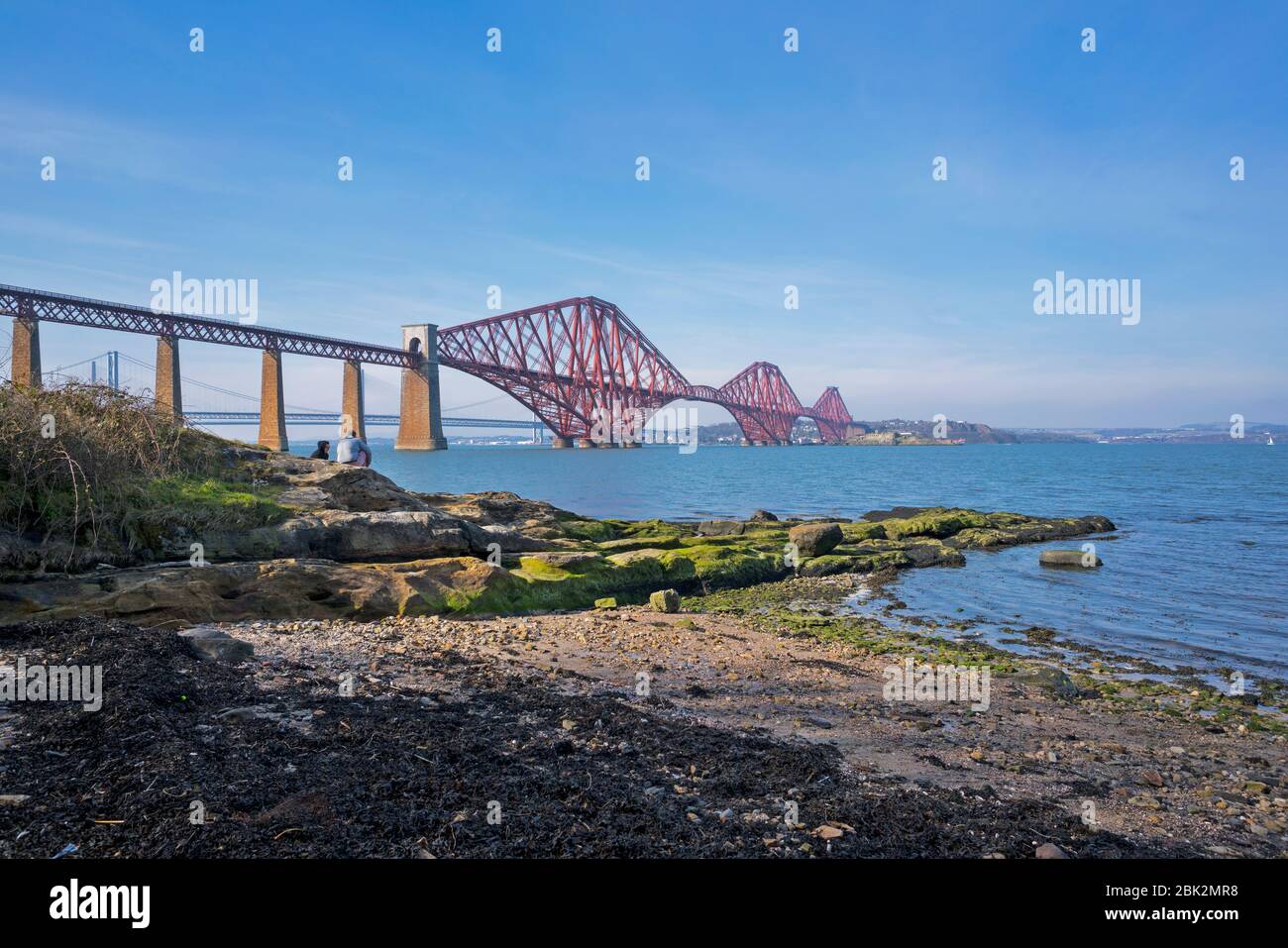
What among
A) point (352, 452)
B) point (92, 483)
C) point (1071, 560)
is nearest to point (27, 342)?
point (352, 452)

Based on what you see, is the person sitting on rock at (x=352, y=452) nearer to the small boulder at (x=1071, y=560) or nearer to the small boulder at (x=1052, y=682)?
the small boulder at (x=1052, y=682)

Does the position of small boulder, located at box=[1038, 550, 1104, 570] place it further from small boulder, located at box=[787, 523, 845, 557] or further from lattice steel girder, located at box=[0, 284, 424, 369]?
lattice steel girder, located at box=[0, 284, 424, 369]

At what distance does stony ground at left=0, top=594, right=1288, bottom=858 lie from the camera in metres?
3.02

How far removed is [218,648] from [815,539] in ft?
38.1

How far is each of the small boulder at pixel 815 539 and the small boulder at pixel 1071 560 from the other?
4.07 meters

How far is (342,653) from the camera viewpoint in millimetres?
6320

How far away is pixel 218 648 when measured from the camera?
5.68 m

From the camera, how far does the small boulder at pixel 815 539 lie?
15.3 m

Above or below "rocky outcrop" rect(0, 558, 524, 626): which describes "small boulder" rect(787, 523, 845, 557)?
below

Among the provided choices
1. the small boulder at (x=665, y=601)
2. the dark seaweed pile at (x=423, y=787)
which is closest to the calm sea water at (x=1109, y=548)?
the small boulder at (x=665, y=601)

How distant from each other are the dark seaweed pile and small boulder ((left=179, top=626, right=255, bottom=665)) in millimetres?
530

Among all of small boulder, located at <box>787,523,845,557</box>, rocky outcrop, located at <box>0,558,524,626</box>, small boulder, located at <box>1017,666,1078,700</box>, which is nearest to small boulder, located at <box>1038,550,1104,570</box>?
small boulder, located at <box>787,523,845,557</box>
